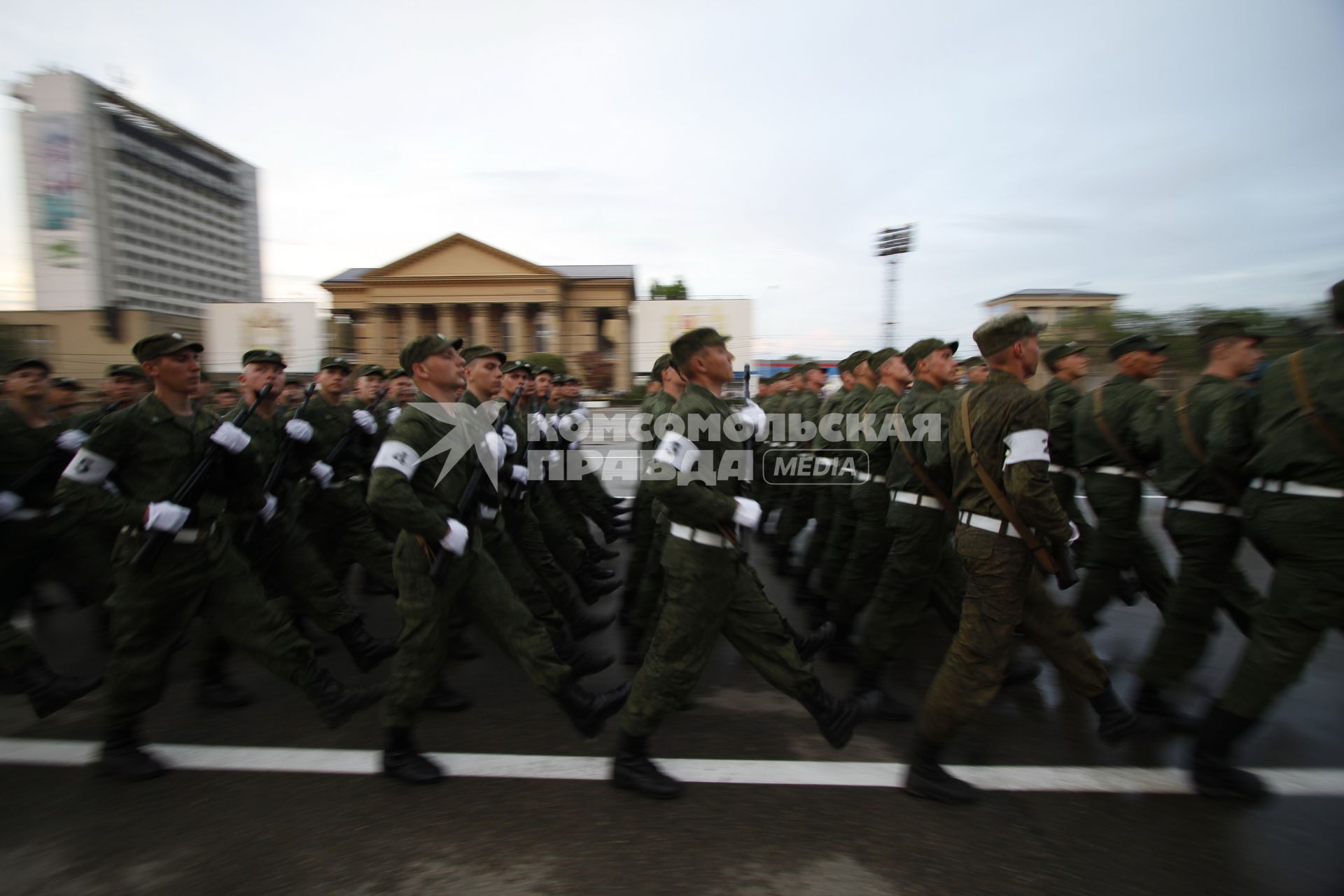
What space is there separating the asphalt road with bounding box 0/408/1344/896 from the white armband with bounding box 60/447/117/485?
1.34m

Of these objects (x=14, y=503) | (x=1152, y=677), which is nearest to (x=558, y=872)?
(x=1152, y=677)

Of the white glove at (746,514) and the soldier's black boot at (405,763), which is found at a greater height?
the white glove at (746,514)

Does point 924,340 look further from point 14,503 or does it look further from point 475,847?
point 14,503

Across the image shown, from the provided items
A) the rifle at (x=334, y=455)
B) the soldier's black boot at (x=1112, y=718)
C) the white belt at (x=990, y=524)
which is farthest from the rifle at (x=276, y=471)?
the soldier's black boot at (x=1112, y=718)

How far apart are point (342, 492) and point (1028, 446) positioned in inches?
172

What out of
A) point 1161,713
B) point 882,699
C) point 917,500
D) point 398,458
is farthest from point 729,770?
point 1161,713

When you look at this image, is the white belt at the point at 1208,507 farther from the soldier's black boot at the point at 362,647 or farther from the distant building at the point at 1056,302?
the distant building at the point at 1056,302

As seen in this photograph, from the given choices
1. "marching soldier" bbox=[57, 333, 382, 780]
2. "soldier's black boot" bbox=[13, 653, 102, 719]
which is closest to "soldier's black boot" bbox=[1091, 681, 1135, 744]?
"marching soldier" bbox=[57, 333, 382, 780]

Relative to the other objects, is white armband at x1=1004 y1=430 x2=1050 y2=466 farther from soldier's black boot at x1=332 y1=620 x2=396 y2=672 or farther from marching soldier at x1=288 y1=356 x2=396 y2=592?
marching soldier at x1=288 y1=356 x2=396 y2=592

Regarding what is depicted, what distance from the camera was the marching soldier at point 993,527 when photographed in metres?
2.91

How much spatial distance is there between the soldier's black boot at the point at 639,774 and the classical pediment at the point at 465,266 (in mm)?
45810

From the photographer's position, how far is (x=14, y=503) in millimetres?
4199

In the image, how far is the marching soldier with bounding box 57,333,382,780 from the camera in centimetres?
317

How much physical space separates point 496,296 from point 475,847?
4718cm
